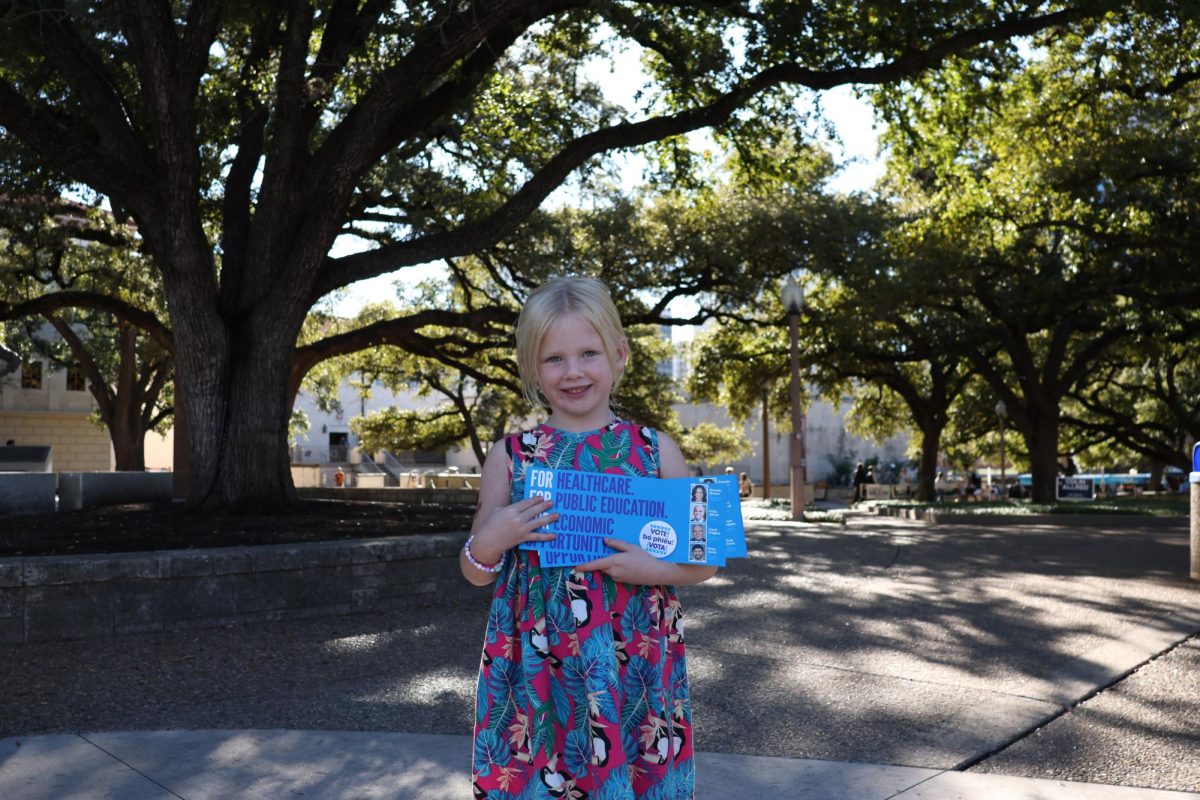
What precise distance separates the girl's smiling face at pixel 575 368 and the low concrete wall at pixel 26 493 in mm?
11942

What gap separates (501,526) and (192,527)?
7515 millimetres

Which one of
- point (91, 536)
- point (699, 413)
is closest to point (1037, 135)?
point (91, 536)

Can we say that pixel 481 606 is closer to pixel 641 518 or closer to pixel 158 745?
pixel 158 745

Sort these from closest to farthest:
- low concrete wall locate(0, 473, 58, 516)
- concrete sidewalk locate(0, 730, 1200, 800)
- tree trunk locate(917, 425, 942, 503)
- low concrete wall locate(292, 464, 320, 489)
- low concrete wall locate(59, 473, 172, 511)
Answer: concrete sidewalk locate(0, 730, 1200, 800)
low concrete wall locate(0, 473, 58, 516)
low concrete wall locate(59, 473, 172, 511)
tree trunk locate(917, 425, 942, 503)
low concrete wall locate(292, 464, 320, 489)

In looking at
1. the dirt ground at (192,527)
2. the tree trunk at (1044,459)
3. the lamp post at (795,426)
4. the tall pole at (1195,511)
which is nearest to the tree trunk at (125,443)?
the dirt ground at (192,527)

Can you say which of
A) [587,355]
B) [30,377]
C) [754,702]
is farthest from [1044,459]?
[30,377]

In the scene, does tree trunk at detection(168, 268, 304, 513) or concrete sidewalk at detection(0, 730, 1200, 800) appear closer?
concrete sidewalk at detection(0, 730, 1200, 800)

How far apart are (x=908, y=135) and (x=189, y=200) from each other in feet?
29.8

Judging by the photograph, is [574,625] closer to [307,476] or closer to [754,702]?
[754,702]

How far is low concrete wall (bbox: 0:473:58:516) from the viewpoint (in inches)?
494

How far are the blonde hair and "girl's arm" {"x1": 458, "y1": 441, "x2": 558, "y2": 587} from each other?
0.27m

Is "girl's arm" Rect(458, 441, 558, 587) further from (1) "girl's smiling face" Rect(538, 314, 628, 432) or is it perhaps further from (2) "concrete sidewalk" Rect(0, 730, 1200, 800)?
(2) "concrete sidewalk" Rect(0, 730, 1200, 800)

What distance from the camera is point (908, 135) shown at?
14234mm

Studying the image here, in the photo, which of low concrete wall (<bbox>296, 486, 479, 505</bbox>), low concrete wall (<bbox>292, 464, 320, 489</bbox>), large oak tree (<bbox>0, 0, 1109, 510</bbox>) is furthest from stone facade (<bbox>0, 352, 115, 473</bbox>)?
large oak tree (<bbox>0, 0, 1109, 510</bbox>)
